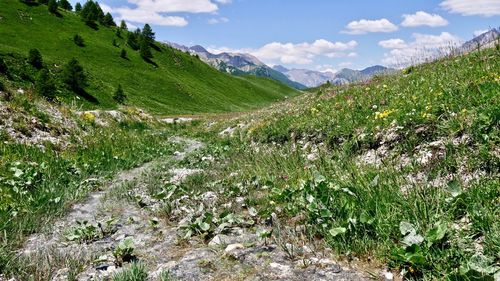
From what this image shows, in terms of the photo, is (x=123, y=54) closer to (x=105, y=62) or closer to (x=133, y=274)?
(x=105, y=62)

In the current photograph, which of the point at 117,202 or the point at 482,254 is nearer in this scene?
the point at 482,254

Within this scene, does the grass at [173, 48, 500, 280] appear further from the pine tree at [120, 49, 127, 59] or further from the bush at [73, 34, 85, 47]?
the pine tree at [120, 49, 127, 59]

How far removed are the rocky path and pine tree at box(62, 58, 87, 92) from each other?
51433mm

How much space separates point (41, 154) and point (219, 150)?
22.5ft

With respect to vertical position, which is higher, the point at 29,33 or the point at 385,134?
the point at 29,33

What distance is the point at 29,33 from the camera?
245ft

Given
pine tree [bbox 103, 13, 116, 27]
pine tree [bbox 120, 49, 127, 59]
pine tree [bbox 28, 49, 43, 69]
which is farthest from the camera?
pine tree [bbox 103, 13, 116, 27]

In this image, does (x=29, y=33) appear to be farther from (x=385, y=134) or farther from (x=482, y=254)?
(x=482, y=254)

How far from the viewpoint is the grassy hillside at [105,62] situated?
6625 cm

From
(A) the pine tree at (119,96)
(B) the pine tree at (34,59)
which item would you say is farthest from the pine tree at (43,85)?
(A) the pine tree at (119,96)

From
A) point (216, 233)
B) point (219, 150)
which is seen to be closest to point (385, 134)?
point (216, 233)

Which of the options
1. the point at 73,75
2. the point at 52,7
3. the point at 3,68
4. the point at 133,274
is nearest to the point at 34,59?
the point at 73,75

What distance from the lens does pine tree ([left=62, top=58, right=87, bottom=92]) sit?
53.8 m

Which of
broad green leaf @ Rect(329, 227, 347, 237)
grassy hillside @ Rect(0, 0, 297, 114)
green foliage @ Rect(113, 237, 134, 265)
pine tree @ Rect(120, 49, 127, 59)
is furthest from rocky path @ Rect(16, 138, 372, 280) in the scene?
pine tree @ Rect(120, 49, 127, 59)
